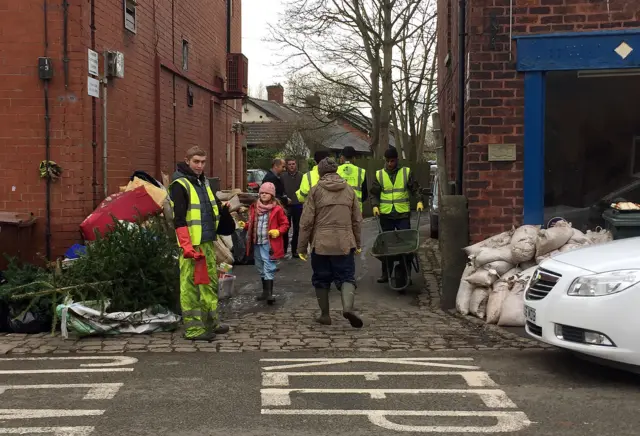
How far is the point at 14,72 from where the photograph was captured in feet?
26.7

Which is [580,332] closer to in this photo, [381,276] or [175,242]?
[175,242]

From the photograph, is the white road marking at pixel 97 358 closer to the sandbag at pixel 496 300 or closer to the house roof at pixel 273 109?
the sandbag at pixel 496 300

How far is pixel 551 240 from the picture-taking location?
7164 mm

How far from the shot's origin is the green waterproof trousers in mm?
6551

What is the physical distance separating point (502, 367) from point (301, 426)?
2.06 m

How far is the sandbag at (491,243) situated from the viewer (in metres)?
7.66

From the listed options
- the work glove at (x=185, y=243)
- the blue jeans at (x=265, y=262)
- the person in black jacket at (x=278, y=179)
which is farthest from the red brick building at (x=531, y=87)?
the work glove at (x=185, y=243)

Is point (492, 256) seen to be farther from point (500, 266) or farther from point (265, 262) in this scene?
point (265, 262)

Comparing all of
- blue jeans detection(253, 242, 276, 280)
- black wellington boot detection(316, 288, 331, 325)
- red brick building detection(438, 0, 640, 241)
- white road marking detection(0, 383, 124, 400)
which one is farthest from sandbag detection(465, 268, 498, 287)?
white road marking detection(0, 383, 124, 400)

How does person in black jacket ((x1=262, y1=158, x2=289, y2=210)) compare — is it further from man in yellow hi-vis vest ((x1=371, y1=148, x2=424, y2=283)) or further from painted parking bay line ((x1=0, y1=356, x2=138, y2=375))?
painted parking bay line ((x1=0, y1=356, x2=138, y2=375))

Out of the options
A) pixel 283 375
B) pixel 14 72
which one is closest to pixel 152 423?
pixel 283 375

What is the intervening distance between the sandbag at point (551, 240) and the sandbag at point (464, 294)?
29.7 inches

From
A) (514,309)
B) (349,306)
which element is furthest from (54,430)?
(514,309)

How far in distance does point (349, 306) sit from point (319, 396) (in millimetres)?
2227
